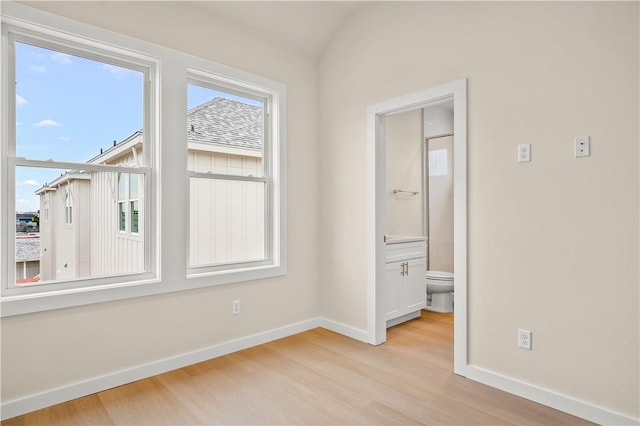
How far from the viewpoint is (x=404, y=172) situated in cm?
473

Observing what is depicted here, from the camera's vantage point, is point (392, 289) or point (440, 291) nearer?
point (392, 289)

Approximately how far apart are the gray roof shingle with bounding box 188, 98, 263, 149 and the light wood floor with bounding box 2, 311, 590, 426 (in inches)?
73.7

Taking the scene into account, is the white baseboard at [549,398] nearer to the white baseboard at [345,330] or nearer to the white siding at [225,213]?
the white baseboard at [345,330]

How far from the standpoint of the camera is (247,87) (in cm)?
330

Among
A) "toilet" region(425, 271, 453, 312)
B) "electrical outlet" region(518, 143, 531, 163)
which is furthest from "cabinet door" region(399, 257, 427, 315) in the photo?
"electrical outlet" region(518, 143, 531, 163)

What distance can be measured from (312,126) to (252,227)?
123cm

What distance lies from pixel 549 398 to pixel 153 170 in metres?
3.10

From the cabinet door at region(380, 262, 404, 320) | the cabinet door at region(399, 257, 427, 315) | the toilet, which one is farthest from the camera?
the toilet

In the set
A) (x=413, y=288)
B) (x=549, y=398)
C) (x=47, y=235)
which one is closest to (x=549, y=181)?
(x=549, y=398)

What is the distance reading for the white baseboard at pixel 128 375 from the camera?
2.14 metres

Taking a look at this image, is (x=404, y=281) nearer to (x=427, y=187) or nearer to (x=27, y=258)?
(x=427, y=187)

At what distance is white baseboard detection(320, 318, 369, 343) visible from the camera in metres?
3.37

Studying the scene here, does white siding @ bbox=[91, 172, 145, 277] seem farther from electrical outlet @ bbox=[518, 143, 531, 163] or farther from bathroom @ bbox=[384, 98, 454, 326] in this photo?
bathroom @ bbox=[384, 98, 454, 326]

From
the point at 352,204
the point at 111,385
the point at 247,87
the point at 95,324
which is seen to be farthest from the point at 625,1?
the point at 111,385
